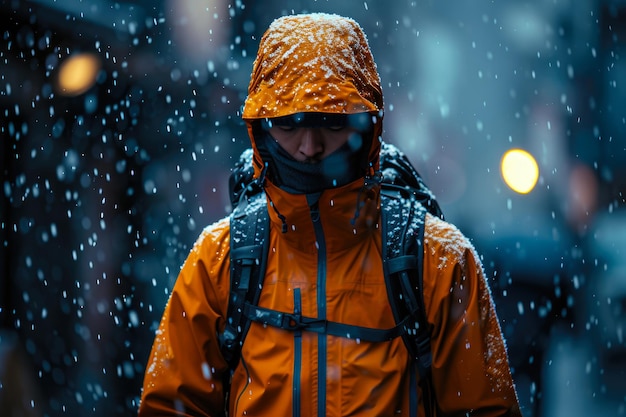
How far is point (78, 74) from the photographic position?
23.7ft

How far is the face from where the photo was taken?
2543 mm

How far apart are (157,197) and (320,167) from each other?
6.63 m

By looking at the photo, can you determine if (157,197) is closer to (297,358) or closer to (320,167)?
(320,167)

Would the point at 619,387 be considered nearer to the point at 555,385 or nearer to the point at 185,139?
the point at 555,385

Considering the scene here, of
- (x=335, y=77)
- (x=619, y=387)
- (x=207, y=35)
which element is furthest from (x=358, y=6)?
(x=335, y=77)

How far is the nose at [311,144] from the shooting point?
253 cm

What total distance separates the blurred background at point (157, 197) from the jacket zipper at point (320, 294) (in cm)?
363

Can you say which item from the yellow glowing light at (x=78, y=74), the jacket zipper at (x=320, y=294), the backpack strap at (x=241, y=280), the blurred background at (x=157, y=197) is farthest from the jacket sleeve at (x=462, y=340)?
the yellow glowing light at (x=78, y=74)

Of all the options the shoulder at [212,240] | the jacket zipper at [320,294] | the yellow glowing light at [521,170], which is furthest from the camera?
the yellow glowing light at [521,170]

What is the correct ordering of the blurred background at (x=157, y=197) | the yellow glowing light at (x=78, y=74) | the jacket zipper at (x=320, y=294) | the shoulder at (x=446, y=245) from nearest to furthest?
the jacket zipper at (x=320, y=294)
the shoulder at (x=446, y=245)
the blurred background at (x=157, y=197)
the yellow glowing light at (x=78, y=74)

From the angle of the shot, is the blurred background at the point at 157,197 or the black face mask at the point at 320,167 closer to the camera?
the black face mask at the point at 320,167

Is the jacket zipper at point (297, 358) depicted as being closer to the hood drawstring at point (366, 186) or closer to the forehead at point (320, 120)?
the hood drawstring at point (366, 186)

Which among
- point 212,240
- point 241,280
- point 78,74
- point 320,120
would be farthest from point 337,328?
point 78,74

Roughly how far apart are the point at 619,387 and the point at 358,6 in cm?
929
